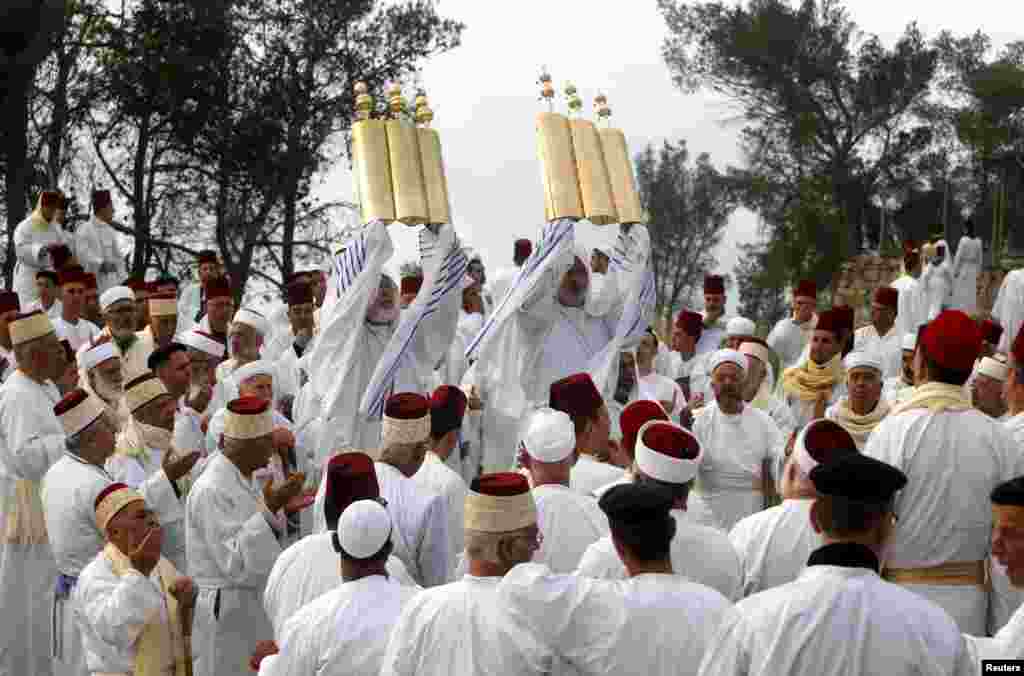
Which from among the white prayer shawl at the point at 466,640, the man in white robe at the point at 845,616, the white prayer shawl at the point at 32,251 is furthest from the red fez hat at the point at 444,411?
the white prayer shawl at the point at 32,251

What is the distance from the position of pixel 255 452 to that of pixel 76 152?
1351 centimetres

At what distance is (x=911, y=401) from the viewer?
6500mm

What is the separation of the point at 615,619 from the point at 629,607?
0.21 ft

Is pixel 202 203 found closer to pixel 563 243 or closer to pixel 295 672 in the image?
pixel 563 243

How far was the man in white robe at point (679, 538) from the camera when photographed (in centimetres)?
560

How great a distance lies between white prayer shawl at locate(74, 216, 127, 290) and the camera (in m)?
15.8

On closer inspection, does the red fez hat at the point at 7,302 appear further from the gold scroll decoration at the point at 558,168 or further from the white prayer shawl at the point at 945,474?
the white prayer shawl at the point at 945,474

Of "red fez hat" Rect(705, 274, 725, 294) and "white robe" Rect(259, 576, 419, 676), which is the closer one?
"white robe" Rect(259, 576, 419, 676)

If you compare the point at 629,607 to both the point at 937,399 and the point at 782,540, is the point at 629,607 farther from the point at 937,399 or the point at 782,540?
the point at 937,399

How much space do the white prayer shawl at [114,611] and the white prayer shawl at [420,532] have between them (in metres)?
0.98

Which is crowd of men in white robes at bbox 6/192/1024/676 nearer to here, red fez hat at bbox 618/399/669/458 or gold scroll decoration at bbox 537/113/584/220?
red fez hat at bbox 618/399/669/458

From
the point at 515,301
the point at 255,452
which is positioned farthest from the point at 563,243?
the point at 255,452

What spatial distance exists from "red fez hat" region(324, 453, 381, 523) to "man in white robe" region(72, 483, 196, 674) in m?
1.04

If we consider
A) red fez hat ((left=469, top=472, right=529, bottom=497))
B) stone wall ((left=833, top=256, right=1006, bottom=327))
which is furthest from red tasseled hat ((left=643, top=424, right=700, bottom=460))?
stone wall ((left=833, top=256, right=1006, bottom=327))
